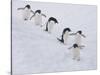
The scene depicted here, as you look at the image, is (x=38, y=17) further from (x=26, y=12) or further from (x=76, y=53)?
(x=76, y=53)

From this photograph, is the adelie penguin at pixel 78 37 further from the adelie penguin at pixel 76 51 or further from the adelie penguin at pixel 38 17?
the adelie penguin at pixel 38 17

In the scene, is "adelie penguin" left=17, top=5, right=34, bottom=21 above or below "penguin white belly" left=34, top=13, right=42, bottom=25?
above

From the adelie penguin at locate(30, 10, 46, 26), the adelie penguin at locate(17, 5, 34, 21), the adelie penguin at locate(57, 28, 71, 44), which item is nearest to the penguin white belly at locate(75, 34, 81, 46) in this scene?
the adelie penguin at locate(57, 28, 71, 44)

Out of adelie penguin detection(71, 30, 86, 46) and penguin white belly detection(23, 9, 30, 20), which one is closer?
penguin white belly detection(23, 9, 30, 20)

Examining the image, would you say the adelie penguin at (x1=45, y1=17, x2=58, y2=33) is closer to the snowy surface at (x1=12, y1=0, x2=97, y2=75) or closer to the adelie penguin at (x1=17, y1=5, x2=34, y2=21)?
the snowy surface at (x1=12, y1=0, x2=97, y2=75)

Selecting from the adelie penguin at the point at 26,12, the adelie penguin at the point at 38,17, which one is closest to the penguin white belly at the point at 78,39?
the adelie penguin at the point at 38,17

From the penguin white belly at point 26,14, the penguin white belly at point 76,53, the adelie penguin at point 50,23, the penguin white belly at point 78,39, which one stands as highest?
the penguin white belly at point 26,14

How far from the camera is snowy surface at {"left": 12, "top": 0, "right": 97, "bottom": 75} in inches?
77.3

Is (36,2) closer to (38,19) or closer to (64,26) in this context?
(38,19)

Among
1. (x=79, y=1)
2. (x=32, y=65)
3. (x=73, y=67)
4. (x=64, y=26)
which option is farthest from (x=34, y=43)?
(x=79, y=1)

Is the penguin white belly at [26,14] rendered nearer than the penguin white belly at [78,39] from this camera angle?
Yes

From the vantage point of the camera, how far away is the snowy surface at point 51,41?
6.44 feet

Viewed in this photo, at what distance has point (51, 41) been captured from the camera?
2.07 metres

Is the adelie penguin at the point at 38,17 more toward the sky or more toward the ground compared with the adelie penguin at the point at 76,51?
more toward the sky
